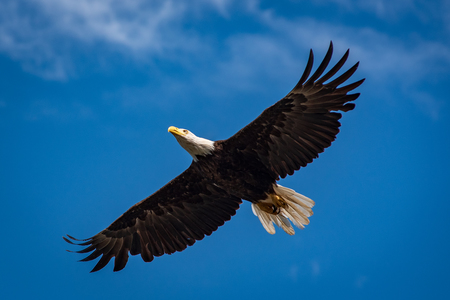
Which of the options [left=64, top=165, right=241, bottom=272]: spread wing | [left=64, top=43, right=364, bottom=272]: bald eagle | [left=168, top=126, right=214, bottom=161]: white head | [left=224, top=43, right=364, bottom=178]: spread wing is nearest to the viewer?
[left=224, top=43, right=364, bottom=178]: spread wing

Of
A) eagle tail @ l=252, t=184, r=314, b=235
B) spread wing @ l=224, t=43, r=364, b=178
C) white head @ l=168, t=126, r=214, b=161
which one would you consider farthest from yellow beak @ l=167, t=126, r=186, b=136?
eagle tail @ l=252, t=184, r=314, b=235

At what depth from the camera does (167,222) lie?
1032 cm

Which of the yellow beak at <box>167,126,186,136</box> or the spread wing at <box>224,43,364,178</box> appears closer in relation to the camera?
the spread wing at <box>224,43,364,178</box>

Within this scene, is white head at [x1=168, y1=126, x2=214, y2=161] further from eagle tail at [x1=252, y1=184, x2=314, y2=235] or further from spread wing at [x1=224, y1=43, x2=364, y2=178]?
eagle tail at [x1=252, y1=184, x2=314, y2=235]

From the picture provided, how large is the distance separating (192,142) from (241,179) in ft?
3.63

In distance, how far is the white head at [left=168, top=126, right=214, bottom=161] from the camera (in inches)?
358

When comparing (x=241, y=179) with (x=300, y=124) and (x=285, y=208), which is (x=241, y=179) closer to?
(x=285, y=208)

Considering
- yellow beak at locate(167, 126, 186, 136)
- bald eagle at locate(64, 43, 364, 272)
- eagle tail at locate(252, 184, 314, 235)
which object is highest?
yellow beak at locate(167, 126, 186, 136)

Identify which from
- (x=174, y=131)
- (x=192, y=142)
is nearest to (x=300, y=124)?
(x=192, y=142)

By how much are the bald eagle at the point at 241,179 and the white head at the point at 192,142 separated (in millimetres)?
18

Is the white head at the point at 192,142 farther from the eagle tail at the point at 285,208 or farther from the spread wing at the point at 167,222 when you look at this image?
the eagle tail at the point at 285,208

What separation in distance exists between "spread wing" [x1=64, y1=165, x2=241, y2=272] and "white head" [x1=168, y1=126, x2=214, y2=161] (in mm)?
724

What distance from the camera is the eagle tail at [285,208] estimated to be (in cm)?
958

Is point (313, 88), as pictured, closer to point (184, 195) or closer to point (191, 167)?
point (191, 167)
